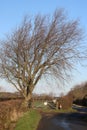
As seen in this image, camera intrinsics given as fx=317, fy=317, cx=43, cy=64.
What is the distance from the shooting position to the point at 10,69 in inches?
1583

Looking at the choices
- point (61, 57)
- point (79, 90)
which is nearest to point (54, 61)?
point (61, 57)

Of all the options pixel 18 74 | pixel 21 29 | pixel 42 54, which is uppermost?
pixel 21 29

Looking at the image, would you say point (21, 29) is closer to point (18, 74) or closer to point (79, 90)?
point (18, 74)

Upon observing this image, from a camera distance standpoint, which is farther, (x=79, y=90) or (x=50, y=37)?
(x=79, y=90)

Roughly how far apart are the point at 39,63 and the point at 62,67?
9.88 feet

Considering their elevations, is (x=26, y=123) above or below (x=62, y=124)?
below

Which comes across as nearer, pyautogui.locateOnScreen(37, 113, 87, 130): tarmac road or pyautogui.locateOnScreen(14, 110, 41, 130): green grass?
pyautogui.locateOnScreen(14, 110, 41, 130): green grass

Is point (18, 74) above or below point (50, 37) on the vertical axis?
below

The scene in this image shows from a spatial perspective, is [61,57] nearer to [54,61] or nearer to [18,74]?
[54,61]

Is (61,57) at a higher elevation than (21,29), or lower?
lower

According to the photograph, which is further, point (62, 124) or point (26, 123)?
point (62, 124)

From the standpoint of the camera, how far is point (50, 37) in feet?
131

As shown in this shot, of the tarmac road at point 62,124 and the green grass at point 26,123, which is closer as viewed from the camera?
the green grass at point 26,123

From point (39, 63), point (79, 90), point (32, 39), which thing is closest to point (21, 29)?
point (32, 39)
